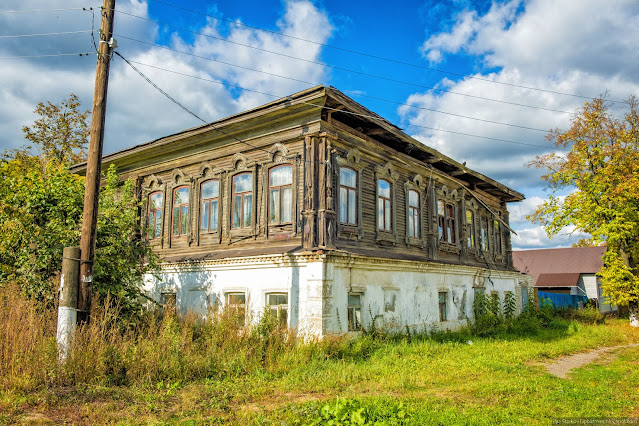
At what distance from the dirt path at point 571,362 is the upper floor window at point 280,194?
768 cm

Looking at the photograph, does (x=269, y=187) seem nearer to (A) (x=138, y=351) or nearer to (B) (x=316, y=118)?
(B) (x=316, y=118)

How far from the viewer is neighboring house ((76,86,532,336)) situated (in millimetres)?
12321

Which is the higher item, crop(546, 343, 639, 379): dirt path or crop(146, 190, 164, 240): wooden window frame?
crop(146, 190, 164, 240): wooden window frame

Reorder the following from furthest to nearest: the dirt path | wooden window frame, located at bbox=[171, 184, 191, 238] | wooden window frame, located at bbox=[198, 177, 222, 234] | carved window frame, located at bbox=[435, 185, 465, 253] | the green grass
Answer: carved window frame, located at bbox=[435, 185, 465, 253] → wooden window frame, located at bbox=[171, 184, 191, 238] → wooden window frame, located at bbox=[198, 177, 222, 234] → the dirt path → the green grass

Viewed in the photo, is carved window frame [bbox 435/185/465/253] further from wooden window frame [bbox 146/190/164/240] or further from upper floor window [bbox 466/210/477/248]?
wooden window frame [bbox 146/190/164/240]

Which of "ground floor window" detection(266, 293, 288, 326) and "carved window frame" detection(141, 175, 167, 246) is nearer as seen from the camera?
"ground floor window" detection(266, 293, 288, 326)

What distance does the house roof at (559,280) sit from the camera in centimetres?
3684

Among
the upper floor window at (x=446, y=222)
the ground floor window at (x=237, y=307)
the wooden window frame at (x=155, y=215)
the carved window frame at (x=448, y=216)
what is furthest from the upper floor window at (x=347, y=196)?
the wooden window frame at (x=155, y=215)

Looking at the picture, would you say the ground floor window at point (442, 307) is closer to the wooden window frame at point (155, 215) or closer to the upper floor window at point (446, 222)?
the upper floor window at point (446, 222)

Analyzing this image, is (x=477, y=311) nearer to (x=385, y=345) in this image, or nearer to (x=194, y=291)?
(x=385, y=345)

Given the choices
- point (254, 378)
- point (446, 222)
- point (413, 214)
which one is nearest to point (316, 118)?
point (413, 214)

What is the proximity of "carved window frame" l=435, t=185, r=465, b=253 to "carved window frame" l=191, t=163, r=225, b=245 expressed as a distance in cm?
827

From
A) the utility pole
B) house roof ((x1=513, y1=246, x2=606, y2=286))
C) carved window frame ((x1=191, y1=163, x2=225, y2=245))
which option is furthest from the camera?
house roof ((x1=513, y1=246, x2=606, y2=286))

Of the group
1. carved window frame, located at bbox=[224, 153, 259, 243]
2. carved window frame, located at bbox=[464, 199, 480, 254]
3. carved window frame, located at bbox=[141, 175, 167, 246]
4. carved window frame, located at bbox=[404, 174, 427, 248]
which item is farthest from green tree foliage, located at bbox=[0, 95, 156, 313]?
carved window frame, located at bbox=[464, 199, 480, 254]
